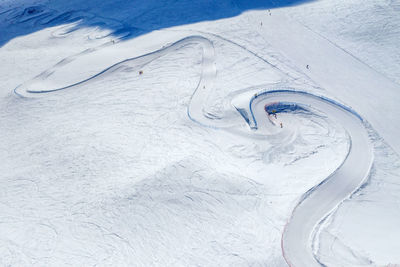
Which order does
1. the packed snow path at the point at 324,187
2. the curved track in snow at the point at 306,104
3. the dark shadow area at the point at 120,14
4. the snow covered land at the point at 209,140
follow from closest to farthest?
the packed snow path at the point at 324,187 < the curved track in snow at the point at 306,104 < the snow covered land at the point at 209,140 < the dark shadow area at the point at 120,14

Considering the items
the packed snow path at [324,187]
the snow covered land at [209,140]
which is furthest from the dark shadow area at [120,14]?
the packed snow path at [324,187]

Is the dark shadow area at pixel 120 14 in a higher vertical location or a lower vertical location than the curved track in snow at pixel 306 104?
higher

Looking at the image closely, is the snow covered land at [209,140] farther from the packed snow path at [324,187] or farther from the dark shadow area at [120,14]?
the dark shadow area at [120,14]

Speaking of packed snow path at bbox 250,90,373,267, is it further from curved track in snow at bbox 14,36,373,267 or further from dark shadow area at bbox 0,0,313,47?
dark shadow area at bbox 0,0,313,47

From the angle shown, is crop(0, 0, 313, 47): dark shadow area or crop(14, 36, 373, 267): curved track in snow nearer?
crop(14, 36, 373, 267): curved track in snow

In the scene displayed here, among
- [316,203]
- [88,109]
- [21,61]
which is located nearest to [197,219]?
[316,203]

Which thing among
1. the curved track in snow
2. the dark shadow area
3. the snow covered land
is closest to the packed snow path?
the curved track in snow

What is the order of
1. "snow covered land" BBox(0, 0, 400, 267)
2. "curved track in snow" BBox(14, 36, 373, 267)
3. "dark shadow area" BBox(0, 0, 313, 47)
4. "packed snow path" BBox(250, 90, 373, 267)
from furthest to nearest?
"dark shadow area" BBox(0, 0, 313, 47) → "snow covered land" BBox(0, 0, 400, 267) → "curved track in snow" BBox(14, 36, 373, 267) → "packed snow path" BBox(250, 90, 373, 267)

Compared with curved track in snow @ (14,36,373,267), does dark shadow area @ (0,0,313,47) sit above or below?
above
